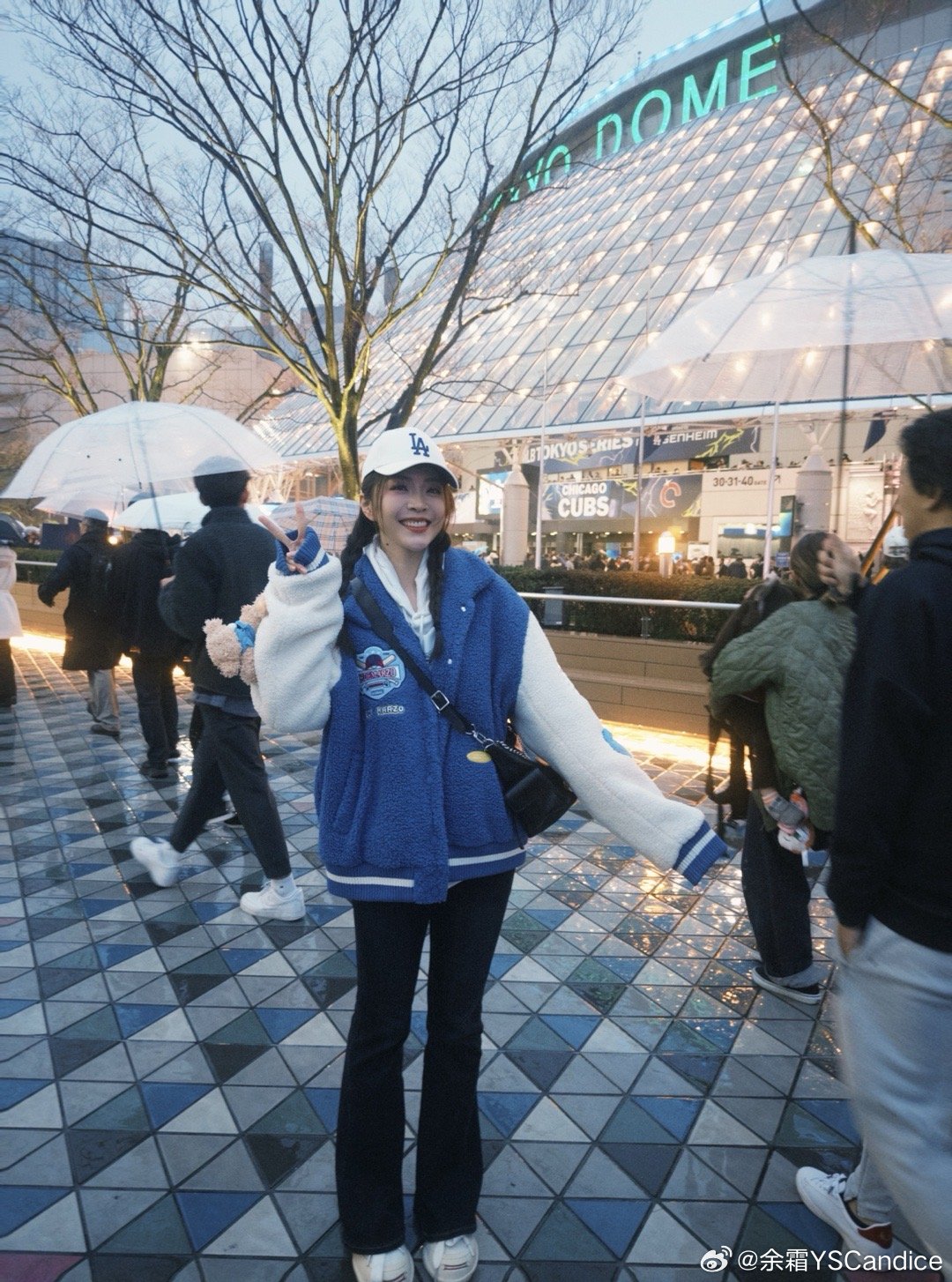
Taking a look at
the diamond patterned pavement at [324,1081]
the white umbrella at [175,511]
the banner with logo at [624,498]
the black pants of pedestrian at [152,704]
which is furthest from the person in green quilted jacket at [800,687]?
the banner with logo at [624,498]

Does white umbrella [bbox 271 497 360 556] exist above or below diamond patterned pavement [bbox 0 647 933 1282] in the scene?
above

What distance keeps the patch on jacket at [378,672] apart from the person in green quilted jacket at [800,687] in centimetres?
157

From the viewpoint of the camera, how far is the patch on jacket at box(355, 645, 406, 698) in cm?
183

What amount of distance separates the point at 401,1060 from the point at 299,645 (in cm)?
98

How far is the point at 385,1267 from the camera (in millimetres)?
1895

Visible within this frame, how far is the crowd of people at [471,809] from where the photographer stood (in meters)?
1.45

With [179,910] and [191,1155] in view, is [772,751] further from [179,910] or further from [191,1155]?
[179,910]

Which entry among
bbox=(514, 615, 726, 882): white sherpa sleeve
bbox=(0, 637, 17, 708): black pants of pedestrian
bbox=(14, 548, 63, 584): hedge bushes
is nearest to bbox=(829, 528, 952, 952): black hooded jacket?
bbox=(514, 615, 726, 882): white sherpa sleeve

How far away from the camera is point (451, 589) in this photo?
1.92 m

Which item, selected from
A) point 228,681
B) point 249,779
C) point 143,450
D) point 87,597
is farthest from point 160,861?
point 87,597

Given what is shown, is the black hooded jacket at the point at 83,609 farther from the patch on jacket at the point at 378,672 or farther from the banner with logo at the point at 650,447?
the banner with logo at the point at 650,447

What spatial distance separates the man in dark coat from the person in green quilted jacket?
5.54 metres

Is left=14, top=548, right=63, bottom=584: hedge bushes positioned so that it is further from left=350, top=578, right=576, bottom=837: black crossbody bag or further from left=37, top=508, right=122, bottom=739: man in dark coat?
left=350, top=578, right=576, bottom=837: black crossbody bag

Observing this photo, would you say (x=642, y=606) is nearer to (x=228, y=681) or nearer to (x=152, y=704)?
(x=152, y=704)
